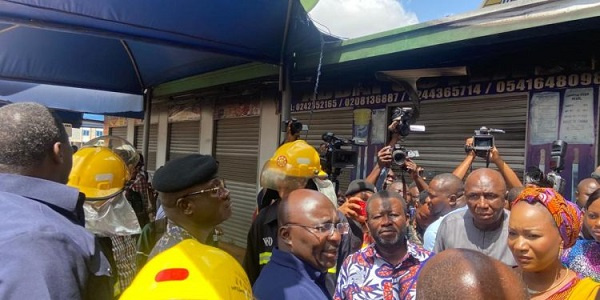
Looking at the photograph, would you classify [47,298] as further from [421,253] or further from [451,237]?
[451,237]

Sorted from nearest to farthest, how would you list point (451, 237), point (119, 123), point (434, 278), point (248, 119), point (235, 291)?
point (235, 291) < point (434, 278) < point (451, 237) < point (248, 119) < point (119, 123)

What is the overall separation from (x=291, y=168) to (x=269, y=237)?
56 centimetres

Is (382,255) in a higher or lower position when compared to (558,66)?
lower

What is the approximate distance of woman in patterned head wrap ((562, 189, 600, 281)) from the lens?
228 cm

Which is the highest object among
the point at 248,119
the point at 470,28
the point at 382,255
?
the point at 470,28

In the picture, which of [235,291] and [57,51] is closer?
[235,291]

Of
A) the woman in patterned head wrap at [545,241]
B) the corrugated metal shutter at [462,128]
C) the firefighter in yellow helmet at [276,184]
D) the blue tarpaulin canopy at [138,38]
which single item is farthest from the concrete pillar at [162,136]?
the woman in patterned head wrap at [545,241]

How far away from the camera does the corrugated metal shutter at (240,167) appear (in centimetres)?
801

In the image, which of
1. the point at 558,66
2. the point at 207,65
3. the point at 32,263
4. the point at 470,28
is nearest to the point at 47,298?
the point at 32,263

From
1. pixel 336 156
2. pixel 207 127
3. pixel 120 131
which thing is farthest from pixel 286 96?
pixel 120 131

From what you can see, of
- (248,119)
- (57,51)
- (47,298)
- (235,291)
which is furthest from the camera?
(248,119)

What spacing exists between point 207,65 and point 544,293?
5.19 meters

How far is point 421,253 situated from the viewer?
2.42 meters

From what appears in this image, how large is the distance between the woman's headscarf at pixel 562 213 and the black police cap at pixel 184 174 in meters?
1.44
